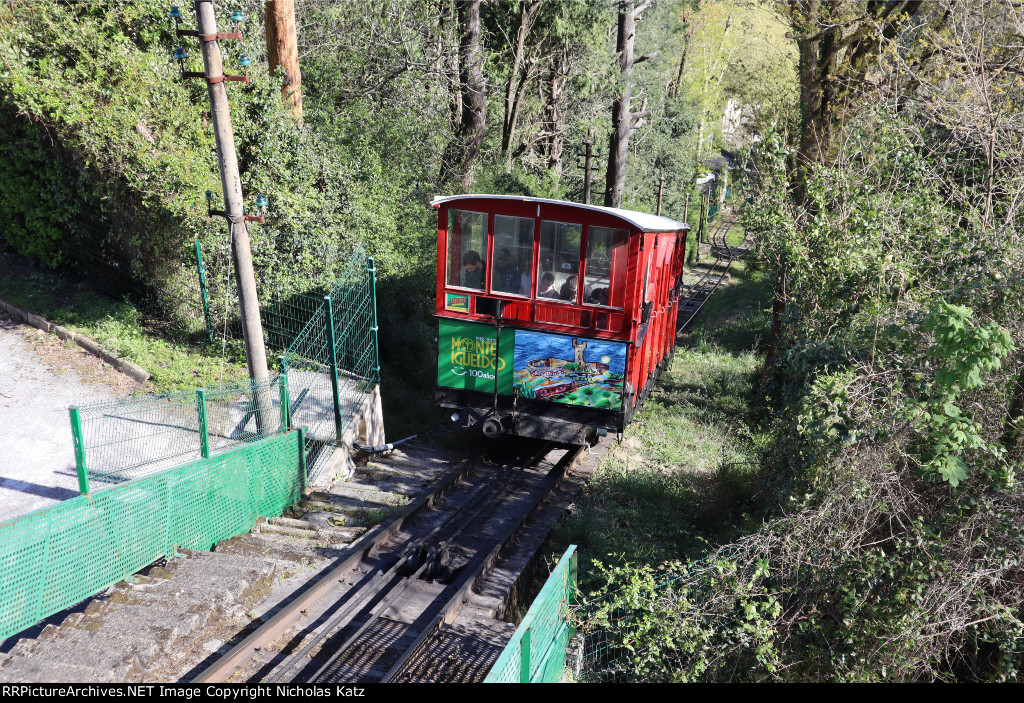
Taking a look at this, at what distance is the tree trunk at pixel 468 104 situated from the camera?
18.0 m

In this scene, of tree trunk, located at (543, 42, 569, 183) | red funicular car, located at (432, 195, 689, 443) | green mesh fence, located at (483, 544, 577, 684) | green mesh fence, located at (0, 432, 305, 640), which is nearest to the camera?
green mesh fence, located at (483, 544, 577, 684)

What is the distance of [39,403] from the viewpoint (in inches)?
398

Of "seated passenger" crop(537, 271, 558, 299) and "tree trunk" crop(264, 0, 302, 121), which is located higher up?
"tree trunk" crop(264, 0, 302, 121)

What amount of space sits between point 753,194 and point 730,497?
166 inches

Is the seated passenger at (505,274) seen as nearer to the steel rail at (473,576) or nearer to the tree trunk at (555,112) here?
the steel rail at (473,576)

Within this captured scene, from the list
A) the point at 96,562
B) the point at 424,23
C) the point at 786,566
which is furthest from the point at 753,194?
the point at 424,23

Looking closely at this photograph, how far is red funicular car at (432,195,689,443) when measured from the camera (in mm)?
8758

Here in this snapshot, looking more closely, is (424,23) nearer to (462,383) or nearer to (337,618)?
(462,383)

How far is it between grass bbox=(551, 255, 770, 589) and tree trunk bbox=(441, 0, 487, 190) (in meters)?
7.69

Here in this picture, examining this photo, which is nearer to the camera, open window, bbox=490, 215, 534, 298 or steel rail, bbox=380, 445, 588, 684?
steel rail, bbox=380, 445, 588, 684

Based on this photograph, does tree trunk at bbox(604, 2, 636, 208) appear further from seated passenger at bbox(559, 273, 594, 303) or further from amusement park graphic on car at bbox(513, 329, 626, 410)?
amusement park graphic on car at bbox(513, 329, 626, 410)

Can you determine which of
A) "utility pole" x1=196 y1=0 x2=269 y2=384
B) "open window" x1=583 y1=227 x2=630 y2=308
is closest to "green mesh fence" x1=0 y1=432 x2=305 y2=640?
"utility pole" x1=196 y1=0 x2=269 y2=384

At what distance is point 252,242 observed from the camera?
11656mm

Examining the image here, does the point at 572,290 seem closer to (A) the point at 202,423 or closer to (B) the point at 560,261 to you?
(B) the point at 560,261
